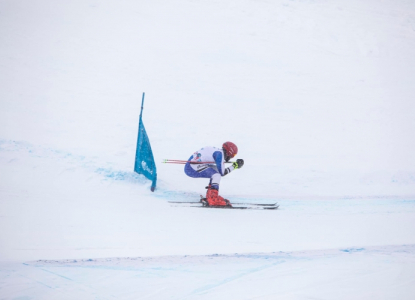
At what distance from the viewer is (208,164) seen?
622 centimetres

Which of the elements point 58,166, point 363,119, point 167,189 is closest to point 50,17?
point 58,166

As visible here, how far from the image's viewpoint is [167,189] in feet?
21.7

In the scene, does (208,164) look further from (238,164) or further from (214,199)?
(214,199)

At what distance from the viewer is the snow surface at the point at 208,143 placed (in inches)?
155

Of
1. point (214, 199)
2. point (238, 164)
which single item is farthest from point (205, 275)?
point (238, 164)

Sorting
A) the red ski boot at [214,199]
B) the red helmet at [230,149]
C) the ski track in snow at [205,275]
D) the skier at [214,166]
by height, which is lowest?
the ski track in snow at [205,275]

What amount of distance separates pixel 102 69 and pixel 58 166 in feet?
16.6

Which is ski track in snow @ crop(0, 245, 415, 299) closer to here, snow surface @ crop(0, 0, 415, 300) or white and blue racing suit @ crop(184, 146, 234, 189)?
snow surface @ crop(0, 0, 415, 300)

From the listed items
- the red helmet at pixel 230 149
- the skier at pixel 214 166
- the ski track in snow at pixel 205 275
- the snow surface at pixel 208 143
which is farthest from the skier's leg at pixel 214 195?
the ski track in snow at pixel 205 275

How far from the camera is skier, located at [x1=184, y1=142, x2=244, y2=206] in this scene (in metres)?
5.91

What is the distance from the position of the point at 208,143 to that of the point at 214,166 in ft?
7.14

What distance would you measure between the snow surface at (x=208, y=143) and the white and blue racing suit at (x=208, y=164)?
1.43 ft

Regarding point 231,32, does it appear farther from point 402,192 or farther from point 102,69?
point 402,192

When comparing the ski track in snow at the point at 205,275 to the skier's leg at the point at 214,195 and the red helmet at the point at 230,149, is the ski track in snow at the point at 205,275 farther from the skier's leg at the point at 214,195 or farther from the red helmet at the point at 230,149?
the red helmet at the point at 230,149
